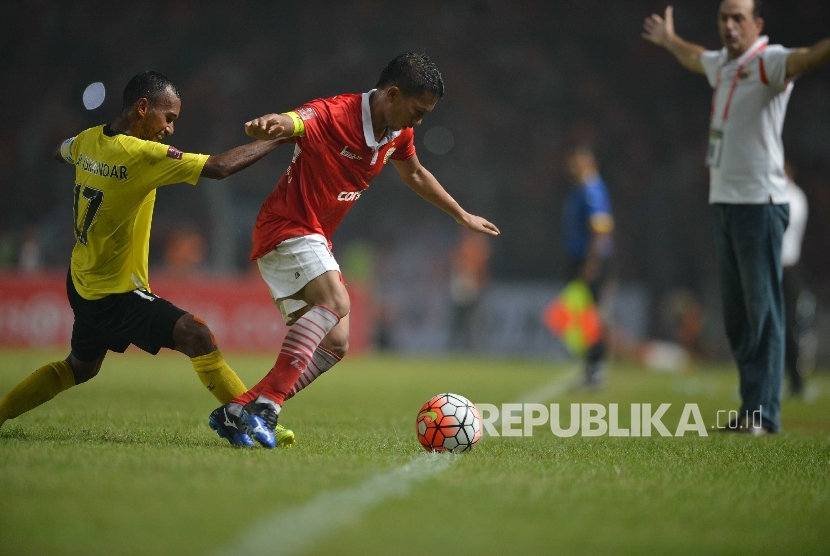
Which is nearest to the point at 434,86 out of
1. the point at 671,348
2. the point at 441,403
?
the point at 441,403

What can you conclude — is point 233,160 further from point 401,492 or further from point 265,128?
point 401,492

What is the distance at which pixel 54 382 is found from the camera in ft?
17.1

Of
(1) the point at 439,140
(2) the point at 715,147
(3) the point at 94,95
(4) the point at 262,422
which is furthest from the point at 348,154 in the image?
(1) the point at 439,140

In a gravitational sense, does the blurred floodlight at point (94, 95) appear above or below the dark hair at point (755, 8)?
above

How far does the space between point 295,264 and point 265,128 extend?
0.83m

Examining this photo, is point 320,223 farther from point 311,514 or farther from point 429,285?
point 429,285

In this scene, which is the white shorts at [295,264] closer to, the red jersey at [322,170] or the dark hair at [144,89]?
the red jersey at [322,170]

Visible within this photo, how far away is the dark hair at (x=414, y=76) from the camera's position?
16.7ft

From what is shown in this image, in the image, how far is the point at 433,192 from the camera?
5.86 m

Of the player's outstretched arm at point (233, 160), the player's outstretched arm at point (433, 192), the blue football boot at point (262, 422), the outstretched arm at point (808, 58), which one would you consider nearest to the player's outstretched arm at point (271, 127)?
the player's outstretched arm at point (233, 160)

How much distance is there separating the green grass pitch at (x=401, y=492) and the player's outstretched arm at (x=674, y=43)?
267 cm

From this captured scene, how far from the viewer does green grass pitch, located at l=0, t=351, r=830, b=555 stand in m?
2.92

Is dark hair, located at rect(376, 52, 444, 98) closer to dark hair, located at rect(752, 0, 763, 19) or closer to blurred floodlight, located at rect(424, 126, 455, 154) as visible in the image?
dark hair, located at rect(752, 0, 763, 19)

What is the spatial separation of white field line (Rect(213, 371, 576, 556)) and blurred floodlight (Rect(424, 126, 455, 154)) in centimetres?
1664
